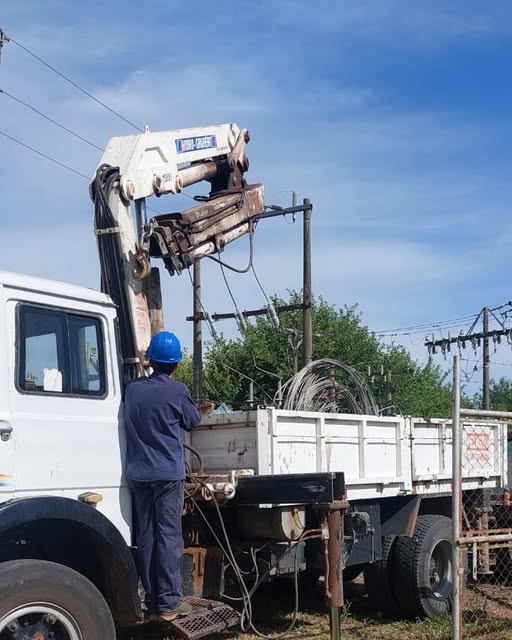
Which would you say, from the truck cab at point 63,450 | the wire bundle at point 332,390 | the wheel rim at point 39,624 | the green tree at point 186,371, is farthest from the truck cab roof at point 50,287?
the green tree at point 186,371

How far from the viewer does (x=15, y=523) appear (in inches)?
184

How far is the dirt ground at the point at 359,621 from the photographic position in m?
7.50

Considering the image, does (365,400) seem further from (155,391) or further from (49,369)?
(49,369)

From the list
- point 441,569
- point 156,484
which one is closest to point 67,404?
point 156,484

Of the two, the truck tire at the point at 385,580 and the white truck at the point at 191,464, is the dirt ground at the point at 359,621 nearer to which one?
the truck tire at the point at 385,580

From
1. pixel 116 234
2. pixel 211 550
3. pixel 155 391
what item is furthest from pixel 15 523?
pixel 116 234

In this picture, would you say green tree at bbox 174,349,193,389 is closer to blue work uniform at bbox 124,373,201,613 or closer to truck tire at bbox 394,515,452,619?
truck tire at bbox 394,515,452,619

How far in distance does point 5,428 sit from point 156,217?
2.67 metres

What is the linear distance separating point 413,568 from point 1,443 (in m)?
4.71

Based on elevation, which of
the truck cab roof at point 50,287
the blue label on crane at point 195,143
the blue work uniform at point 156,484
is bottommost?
the blue work uniform at point 156,484

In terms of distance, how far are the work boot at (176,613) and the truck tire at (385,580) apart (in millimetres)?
3084

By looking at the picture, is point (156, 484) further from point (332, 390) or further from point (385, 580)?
point (385, 580)

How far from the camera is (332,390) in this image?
27.6ft

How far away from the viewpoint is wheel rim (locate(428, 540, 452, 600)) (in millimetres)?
8484
